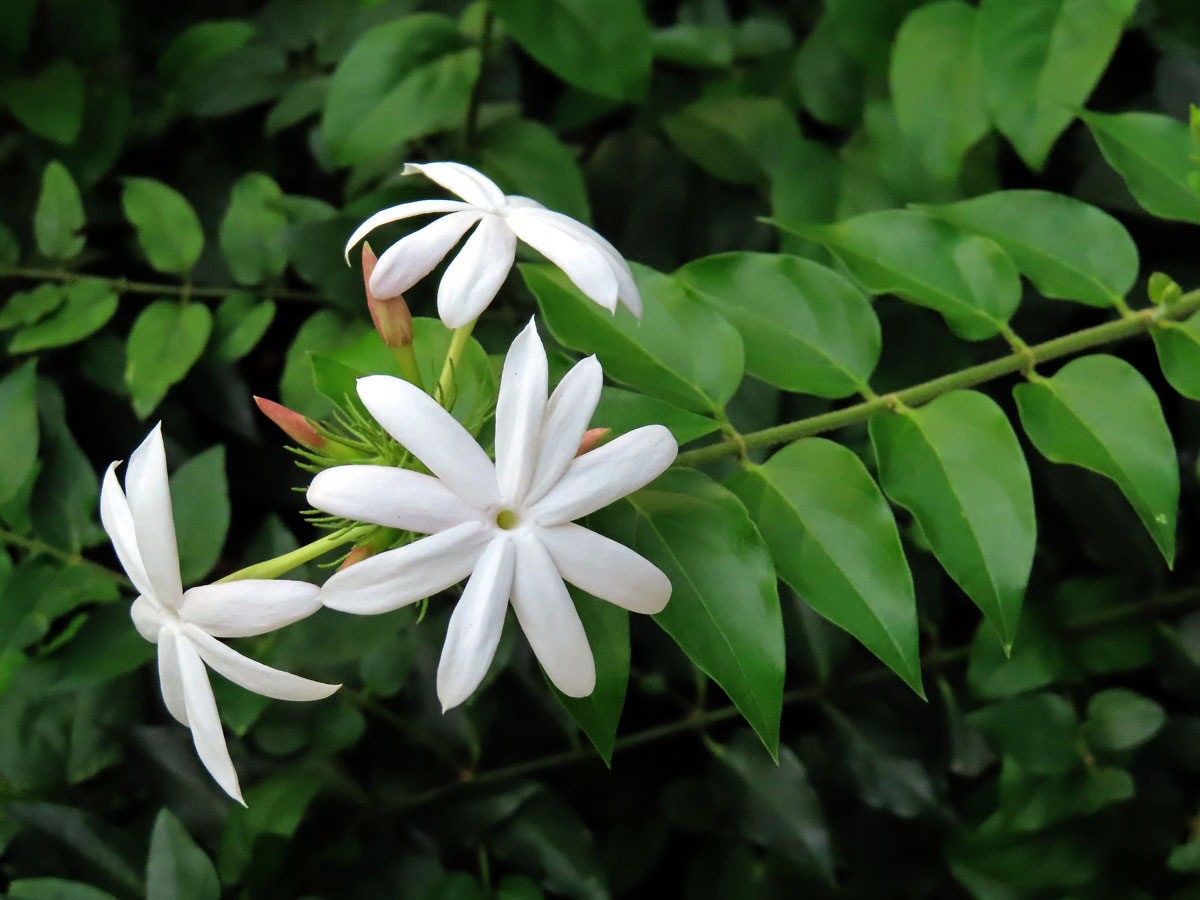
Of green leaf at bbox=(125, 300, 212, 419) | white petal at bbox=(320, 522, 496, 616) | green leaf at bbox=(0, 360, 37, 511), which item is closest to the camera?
white petal at bbox=(320, 522, 496, 616)

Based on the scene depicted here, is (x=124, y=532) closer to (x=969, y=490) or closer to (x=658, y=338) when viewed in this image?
(x=658, y=338)

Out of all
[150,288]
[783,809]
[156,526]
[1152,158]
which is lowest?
[783,809]

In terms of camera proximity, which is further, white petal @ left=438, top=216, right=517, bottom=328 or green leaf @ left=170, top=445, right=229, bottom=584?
green leaf @ left=170, top=445, right=229, bottom=584

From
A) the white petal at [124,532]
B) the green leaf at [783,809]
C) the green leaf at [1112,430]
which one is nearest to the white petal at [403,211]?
the white petal at [124,532]

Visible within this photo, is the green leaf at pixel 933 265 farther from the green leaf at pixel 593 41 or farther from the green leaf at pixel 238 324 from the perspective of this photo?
the green leaf at pixel 238 324

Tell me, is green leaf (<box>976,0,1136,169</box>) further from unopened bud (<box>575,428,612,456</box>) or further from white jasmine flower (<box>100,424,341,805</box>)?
white jasmine flower (<box>100,424,341,805</box>)

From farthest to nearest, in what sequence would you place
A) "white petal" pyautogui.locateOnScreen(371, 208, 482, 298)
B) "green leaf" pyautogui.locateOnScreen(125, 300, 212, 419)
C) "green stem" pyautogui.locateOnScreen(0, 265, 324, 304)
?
1. "green stem" pyautogui.locateOnScreen(0, 265, 324, 304)
2. "green leaf" pyautogui.locateOnScreen(125, 300, 212, 419)
3. "white petal" pyautogui.locateOnScreen(371, 208, 482, 298)

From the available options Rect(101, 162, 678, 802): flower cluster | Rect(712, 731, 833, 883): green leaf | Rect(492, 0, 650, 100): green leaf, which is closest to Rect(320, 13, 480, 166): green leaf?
Rect(492, 0, 650, 100): green leaf

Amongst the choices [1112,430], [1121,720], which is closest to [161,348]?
[1112,430]
